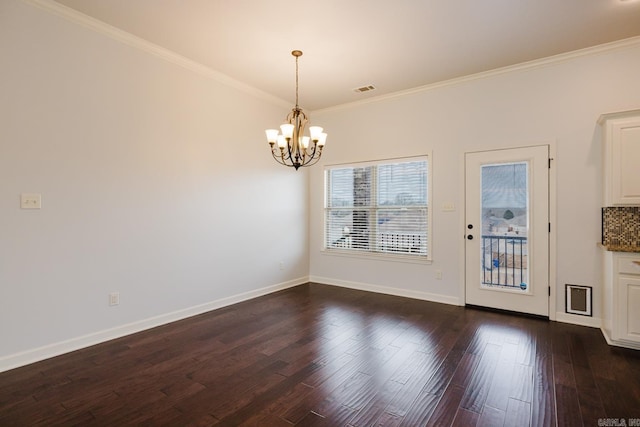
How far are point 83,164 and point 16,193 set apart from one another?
1.83 ft

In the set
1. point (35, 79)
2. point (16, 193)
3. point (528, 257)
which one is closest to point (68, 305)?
point (16, 193)

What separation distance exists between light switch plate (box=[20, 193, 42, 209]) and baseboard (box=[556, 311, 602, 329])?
5453 mm

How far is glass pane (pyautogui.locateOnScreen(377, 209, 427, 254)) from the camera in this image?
4.71 meters

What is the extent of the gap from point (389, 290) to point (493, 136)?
261 centimetres

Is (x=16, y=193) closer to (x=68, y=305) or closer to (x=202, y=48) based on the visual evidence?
(x=68, y=305)

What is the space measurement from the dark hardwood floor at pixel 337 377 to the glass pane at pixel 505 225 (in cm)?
59

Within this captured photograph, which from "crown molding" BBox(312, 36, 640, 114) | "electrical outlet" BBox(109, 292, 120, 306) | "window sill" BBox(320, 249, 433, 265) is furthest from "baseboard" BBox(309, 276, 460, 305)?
"electrical outlet" BBox(109, 292, 120, 306)

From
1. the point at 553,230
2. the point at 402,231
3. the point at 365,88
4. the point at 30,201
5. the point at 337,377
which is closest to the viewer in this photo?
the point at 337,377

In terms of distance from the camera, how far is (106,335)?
3.15 m

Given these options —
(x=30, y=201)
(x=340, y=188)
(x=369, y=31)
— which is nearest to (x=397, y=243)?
(x=340, y=188)

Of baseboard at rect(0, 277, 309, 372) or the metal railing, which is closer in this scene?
baseboard at rect(0, 277, 309, 372)

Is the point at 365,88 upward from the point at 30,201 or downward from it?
upward

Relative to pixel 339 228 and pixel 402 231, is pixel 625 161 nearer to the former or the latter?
pixel 402 231

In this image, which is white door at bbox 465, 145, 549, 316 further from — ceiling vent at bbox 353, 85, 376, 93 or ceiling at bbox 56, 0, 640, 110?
ceiling vent at bbox 353, 85, 376, 93
